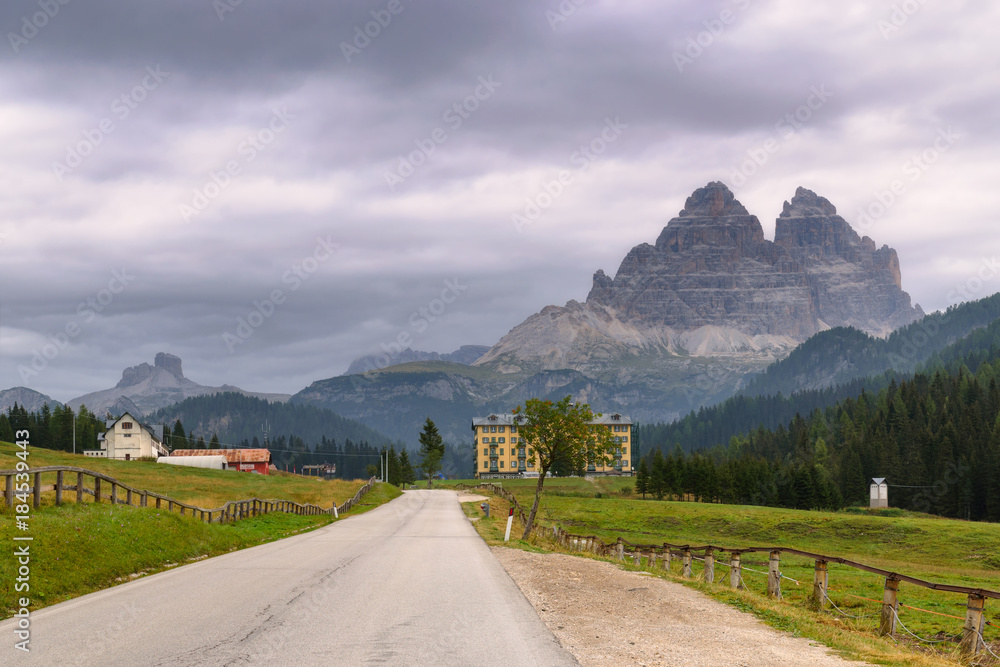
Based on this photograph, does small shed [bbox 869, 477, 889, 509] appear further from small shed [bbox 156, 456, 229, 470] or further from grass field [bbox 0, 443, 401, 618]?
grass field [bbox 0, 443, 401, 618]

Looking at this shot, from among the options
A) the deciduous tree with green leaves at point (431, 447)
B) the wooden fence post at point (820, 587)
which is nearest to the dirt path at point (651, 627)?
the wooden fence post at point (820, 587)

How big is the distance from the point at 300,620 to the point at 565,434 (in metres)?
30.1

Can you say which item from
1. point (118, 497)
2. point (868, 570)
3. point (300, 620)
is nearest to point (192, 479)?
point (118, 497)

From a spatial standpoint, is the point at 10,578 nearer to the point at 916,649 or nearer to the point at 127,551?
the point at 127,551

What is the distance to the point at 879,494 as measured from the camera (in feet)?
370

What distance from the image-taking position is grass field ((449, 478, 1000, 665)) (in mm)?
16609

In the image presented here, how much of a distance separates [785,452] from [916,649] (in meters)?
174

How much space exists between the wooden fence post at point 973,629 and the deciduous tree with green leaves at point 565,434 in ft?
90.4

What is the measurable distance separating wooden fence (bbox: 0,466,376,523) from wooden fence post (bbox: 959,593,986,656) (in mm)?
18886

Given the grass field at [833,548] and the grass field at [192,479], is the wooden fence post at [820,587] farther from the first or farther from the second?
the grass field at [192,479]

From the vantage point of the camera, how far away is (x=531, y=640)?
11.9 m

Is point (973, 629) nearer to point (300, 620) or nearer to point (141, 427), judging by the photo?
point (300, 620)

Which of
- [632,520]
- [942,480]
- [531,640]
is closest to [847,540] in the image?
[632,520]

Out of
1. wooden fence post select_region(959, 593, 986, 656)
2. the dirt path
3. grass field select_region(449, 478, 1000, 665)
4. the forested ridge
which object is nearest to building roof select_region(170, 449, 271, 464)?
grass field select_region(449, 478, 1000, 665)
